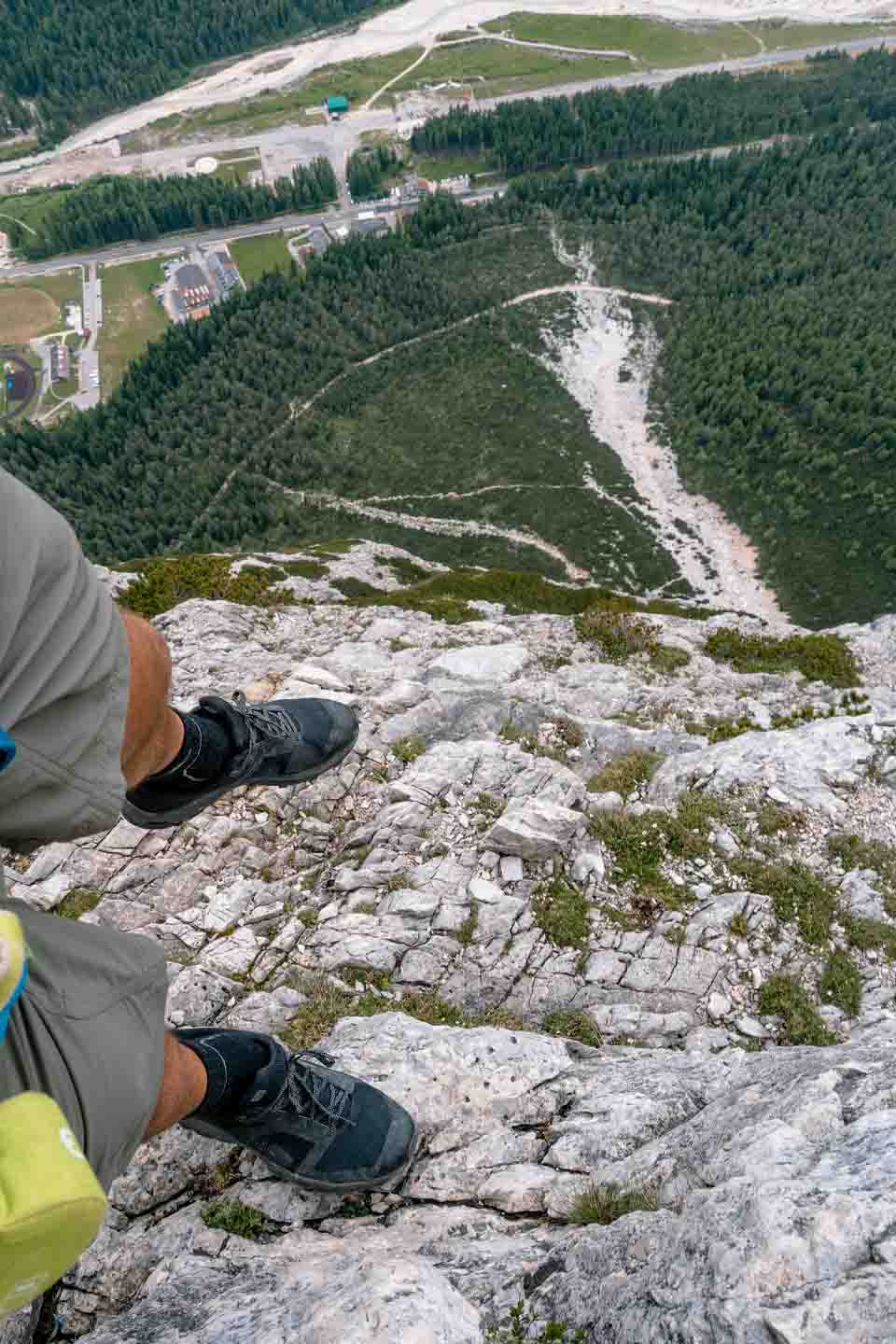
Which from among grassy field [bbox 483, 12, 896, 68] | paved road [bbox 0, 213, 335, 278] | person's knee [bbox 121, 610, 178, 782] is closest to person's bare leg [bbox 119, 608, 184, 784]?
person's knee [bbox 121, 610, 178, 782]

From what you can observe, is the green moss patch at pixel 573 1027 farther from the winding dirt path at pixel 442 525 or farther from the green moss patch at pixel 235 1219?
the winding dirt path at pixel 442 525

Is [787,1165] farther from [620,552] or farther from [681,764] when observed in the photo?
[620,552]

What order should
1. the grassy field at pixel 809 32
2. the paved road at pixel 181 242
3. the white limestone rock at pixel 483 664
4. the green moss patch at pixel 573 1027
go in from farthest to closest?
the grassy field at pixel 809 32
the paved road at pixel 181 242
the white limestone rock at pixel 483 664
the green moss patch at pixel 573 1027

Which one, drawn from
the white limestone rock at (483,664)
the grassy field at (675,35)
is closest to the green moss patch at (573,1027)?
the white limestone rock at (483,664)

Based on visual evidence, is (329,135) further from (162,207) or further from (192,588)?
(192,588)

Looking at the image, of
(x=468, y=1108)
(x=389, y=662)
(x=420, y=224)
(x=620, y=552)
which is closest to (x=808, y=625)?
(x=620, y=552)

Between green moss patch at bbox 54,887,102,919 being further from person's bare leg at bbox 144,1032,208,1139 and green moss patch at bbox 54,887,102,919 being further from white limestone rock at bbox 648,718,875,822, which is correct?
white limestone rock at bbox 648,718,875,822

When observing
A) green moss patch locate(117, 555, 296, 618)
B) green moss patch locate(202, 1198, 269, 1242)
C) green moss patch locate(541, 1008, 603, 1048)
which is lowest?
green moss patch locate(541, 1008, 603, 1048)
